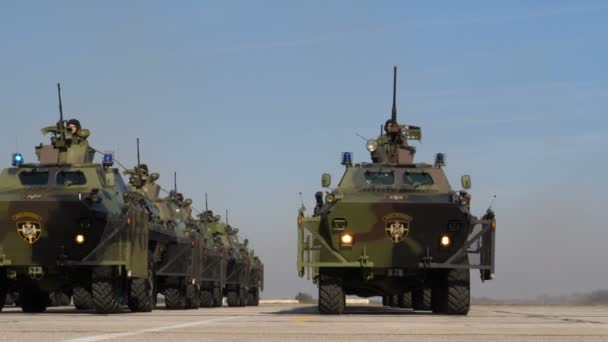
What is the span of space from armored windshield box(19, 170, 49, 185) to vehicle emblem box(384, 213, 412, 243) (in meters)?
7.32

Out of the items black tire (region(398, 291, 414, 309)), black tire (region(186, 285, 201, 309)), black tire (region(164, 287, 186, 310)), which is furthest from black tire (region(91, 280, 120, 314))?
black tire (region(398, 291, 414, 309))

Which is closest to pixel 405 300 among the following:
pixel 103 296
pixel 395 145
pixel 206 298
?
pixel 395 145

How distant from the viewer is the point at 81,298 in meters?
24.0

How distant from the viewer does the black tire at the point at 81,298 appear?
2370 centimetres

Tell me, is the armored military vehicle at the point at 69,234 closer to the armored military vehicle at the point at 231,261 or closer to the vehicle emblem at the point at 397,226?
the vehicle emblem at the point at 397,226

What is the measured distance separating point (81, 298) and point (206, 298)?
47.2ft

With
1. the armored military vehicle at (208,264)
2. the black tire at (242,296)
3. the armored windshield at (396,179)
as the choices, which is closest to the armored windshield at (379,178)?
the armored windshield at (396,179)

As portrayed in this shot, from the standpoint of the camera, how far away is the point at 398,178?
2361cm

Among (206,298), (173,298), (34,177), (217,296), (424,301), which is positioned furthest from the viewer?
(217,296)

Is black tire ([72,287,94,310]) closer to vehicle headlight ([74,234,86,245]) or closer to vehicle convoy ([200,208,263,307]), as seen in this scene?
vehicle headlight ([74,234,86,245])

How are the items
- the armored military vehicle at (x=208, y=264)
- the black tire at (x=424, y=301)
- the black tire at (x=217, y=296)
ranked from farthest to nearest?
the black tire at (x=217, y=296), the armored military vehicle at (x=208, y=264), the black tire at (x=424, y=301)

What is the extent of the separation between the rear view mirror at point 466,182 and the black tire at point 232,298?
22.3 metres

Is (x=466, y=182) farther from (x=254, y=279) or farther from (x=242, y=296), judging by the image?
(x=254, y=279)

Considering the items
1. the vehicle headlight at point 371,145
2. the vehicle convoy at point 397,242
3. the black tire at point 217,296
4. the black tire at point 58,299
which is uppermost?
the vehicle headlight at point 371,145
